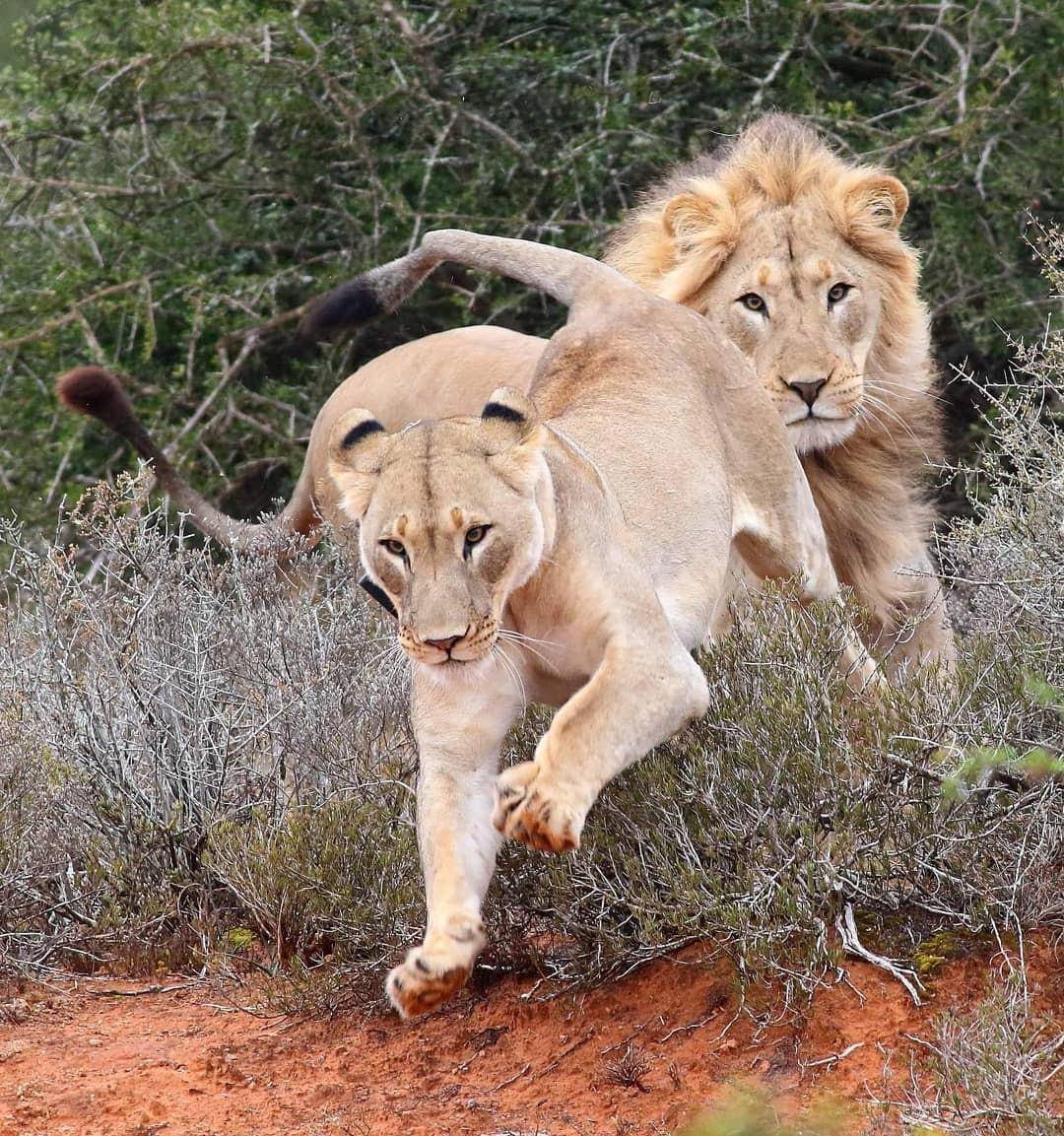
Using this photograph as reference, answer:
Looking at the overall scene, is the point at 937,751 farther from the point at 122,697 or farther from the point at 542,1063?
the point at 122,697

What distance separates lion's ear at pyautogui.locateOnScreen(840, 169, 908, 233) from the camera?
217 inches

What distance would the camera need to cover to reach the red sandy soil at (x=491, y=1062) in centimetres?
346

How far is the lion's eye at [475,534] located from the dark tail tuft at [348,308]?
226cm

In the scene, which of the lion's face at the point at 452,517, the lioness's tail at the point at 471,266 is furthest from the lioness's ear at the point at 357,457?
the lioness's tail at the point at 471,266

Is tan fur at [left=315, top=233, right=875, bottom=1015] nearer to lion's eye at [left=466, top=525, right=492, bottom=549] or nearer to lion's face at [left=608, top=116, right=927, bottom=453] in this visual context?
lion's eye at [left=466, top=525, right=492, bottom=549]

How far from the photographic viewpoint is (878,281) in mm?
5566

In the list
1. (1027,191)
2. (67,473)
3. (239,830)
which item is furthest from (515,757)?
(67,473)

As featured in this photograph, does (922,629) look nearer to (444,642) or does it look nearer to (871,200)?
(871,200)

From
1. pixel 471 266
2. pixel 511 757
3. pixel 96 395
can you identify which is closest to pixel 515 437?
pixel 511 757

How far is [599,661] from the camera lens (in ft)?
11.8

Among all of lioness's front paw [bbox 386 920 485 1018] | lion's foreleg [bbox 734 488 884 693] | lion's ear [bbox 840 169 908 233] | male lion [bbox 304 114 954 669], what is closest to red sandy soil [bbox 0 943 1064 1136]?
lioness's front paw [bbox 386 920 485 1018]

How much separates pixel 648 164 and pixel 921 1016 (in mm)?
4722

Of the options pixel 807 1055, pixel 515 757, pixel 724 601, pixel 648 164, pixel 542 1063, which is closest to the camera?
pixel 807 1055

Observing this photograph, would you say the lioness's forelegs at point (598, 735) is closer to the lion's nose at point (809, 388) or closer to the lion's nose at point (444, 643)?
the lion's nose at point (444, 643)
